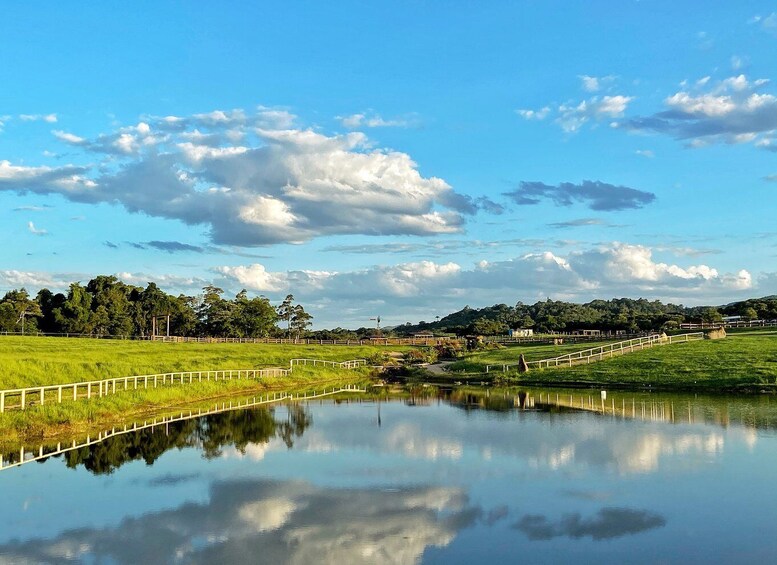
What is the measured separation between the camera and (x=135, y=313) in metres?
143

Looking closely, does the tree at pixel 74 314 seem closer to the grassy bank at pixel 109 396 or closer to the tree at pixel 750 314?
the grassy bank at pixel 109 396

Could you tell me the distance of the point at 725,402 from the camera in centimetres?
3975

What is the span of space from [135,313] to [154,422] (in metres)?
117

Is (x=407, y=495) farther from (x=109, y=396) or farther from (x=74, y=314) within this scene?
(x=74, y=314)

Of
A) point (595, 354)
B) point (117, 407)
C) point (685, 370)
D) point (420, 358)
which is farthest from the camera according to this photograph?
point (420, 358)

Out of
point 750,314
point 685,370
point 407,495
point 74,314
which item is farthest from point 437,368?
point 74,314

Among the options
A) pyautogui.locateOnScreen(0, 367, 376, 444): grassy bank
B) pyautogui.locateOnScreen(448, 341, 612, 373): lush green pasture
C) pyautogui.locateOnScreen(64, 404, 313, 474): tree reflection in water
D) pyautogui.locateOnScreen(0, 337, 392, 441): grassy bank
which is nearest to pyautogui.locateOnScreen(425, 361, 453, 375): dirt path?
pyautogui.locateOnScreen(448, 341, 612, 373): lush green pasture

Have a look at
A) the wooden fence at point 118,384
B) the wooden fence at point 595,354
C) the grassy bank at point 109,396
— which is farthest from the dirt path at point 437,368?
the wooden fence at point 118,384

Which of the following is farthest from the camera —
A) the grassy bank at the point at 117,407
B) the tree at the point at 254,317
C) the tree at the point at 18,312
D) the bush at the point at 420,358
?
the tree at the point at 254,317

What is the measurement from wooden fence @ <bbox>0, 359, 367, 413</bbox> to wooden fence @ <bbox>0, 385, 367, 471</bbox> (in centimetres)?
346

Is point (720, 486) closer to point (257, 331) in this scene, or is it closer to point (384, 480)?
point (384, 480)

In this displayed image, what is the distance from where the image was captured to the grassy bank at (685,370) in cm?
4809

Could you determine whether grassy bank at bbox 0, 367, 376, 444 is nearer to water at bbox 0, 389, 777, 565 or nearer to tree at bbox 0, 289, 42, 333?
water at bbox 0, 389, 777, 565

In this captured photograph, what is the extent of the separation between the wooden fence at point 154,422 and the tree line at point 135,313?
88.4m
